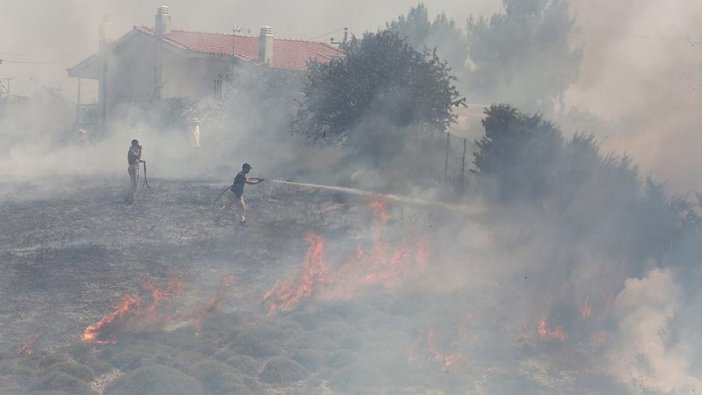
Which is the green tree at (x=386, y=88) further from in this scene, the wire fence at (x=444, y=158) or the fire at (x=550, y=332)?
the fire at (x=550, y=332)

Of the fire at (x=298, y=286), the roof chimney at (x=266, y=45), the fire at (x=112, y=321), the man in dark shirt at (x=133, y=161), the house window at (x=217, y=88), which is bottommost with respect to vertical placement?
the fire at (x=112, y=321)

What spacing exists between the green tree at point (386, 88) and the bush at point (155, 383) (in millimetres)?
→ 16660

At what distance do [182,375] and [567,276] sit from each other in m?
10.7

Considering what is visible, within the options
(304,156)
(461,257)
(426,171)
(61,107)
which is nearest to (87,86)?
(61,107)

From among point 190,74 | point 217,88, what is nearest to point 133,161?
point 217,88

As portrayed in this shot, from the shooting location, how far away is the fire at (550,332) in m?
20.8

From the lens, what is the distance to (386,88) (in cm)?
3216

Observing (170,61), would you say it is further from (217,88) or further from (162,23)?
(217,88)

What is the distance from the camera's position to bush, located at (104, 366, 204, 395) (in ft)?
55.5

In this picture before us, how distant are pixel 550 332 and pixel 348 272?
5477 mm

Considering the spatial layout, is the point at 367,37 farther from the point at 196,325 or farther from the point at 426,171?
the point at 196,325

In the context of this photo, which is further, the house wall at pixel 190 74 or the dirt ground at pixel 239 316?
the house wall at pixel 190 74

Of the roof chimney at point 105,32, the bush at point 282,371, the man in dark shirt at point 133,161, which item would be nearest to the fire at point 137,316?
the bush at point 282,371

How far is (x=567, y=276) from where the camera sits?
75.6ft
